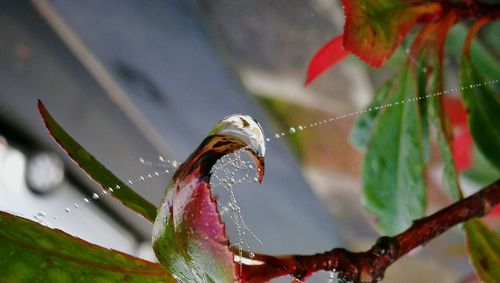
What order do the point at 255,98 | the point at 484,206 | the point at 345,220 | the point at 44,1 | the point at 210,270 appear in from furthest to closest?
the point at 345,220 → the point at 255,98 → the point at 44,1 → the point at 484,206 → the point at 210,270

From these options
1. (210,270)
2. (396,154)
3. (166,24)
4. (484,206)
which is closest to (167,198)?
(210,270)

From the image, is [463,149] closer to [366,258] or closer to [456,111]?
[456,111]

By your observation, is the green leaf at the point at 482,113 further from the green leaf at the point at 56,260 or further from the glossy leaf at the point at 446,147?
the green leaf at the point at 56,260

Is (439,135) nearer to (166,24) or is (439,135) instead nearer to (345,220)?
(166,24)

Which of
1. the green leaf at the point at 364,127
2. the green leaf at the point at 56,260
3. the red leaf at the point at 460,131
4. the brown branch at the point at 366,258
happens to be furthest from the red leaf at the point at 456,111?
the green leaf at the point at 56,260

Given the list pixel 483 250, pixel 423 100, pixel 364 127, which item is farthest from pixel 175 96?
pixel 483 250

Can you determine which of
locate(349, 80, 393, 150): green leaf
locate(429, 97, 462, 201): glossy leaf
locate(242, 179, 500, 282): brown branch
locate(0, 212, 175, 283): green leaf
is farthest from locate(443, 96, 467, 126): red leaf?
locate(0, 212, 175, 283): green leaf
